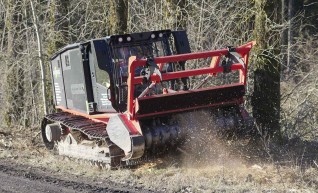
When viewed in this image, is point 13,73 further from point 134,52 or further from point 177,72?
point 177,72

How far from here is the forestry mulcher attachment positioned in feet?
25.4

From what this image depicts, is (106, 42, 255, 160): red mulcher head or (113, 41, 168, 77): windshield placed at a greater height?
(113, 41, 168, 77): windshield

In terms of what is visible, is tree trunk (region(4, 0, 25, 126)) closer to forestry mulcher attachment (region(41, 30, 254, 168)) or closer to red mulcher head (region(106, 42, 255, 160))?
forestry mulcher attachment (region(41, 30, 254, 168))

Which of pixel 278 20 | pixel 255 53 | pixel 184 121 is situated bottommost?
pixel 184 121

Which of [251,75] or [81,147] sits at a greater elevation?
[251,75]

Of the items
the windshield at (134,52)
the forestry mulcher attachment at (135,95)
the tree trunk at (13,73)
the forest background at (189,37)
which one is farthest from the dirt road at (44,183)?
the tree trunk at (13,73)

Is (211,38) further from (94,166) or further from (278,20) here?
(94,166)

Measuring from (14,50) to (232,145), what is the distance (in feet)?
28.3

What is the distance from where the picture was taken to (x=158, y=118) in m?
8.21

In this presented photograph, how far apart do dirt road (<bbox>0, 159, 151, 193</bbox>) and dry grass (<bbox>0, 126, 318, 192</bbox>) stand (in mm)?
276

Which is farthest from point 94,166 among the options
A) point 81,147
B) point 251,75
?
point 251,75

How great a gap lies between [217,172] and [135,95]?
209cm

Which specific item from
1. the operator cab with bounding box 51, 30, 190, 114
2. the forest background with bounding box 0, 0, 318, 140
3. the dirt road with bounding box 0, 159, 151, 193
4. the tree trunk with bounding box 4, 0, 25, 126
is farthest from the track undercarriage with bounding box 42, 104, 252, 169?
the tree trunk with bounding box 4, 0, 25, 126

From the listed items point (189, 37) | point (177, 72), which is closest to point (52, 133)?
point (177, 72)
